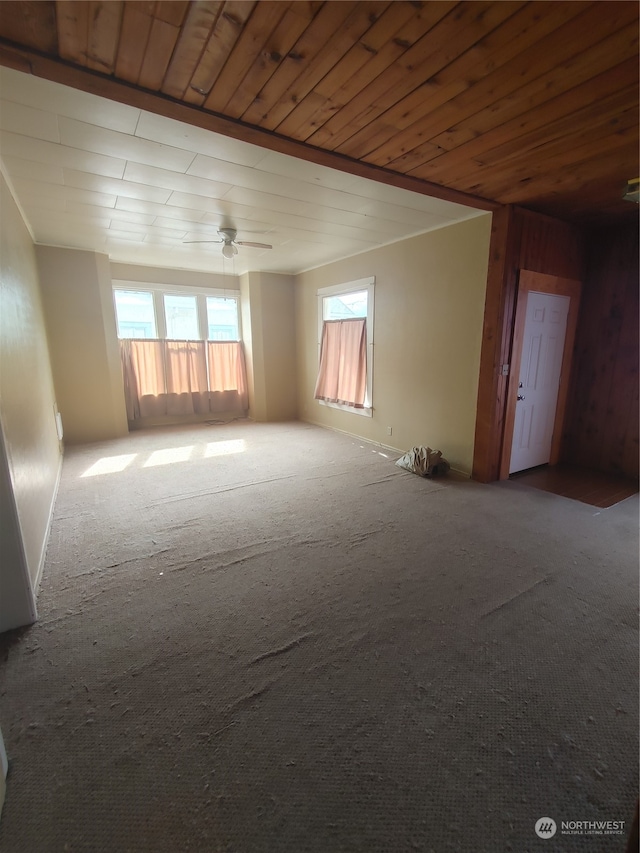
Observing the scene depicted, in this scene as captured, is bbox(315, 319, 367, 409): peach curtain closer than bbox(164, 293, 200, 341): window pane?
Yes

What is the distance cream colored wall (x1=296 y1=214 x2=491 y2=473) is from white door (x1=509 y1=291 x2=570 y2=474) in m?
0.52

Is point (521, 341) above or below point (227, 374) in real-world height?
above

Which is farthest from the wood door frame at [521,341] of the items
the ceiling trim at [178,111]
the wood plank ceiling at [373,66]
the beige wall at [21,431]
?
the beige wall at [21,431]

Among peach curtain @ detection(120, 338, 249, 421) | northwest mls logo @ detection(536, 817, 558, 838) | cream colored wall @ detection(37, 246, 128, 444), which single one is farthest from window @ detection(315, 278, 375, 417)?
northwest mls logo @ detection(536, 817, 558, 838)

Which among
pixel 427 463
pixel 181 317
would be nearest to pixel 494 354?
pixel 427 463

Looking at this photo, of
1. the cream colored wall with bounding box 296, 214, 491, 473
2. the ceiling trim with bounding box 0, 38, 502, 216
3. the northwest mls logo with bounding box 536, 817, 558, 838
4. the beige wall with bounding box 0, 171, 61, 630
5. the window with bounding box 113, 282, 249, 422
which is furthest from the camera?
the window with bounding box 113, 282, 249, 422

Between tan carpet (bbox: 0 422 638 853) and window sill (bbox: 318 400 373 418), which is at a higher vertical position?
window sill (bbox: 318 400 373 418)

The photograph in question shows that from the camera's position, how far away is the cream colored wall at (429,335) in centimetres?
362

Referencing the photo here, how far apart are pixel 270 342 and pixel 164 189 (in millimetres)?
3494

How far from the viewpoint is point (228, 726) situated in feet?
4.48

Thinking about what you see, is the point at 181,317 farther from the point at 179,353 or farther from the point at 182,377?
the point at 182,377

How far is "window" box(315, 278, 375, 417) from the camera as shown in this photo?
4918 millimetres

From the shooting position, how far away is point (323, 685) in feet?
5.01

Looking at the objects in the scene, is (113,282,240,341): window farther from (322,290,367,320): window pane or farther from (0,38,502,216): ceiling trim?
(0,38,502,216): ceiling trim
